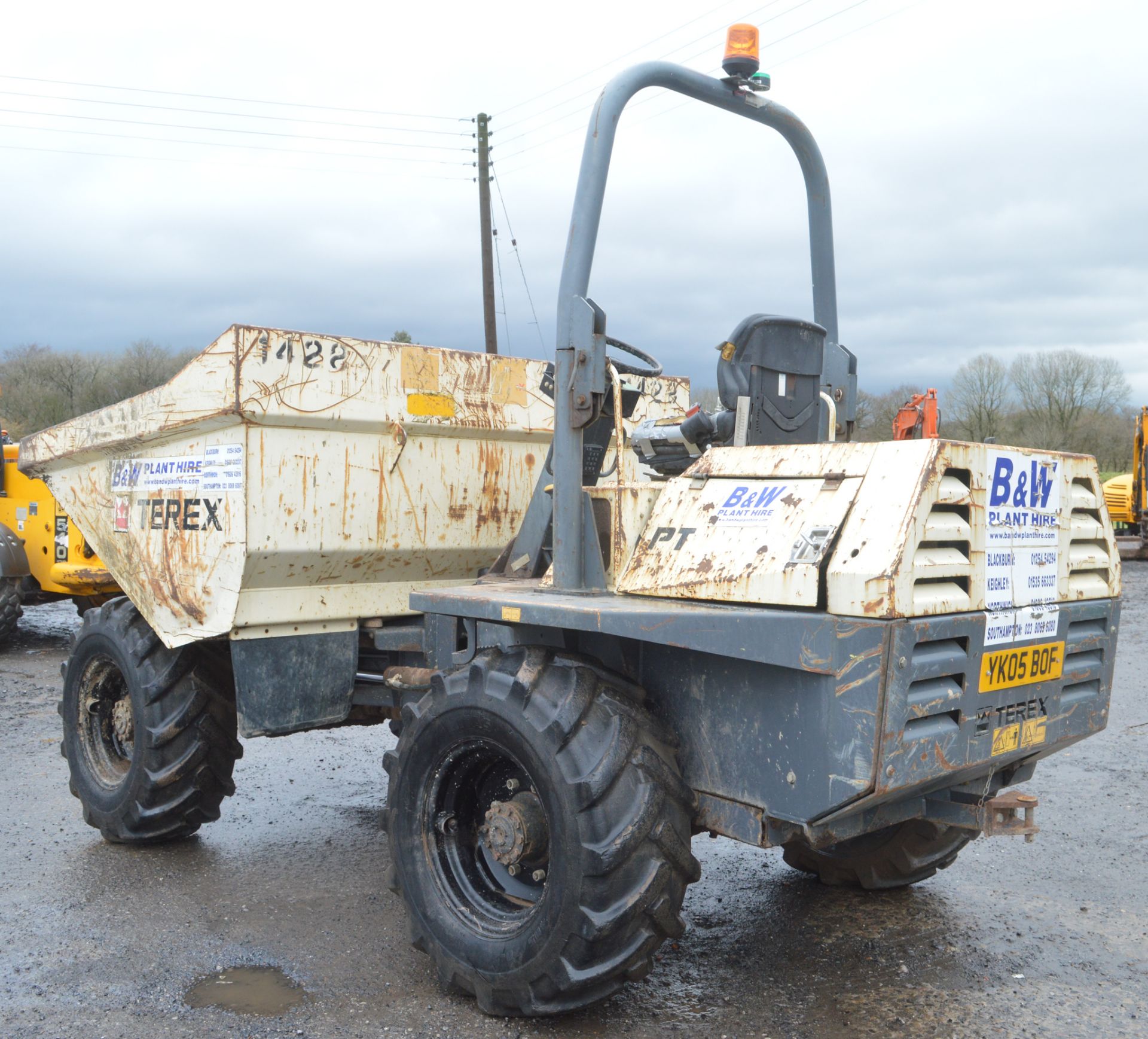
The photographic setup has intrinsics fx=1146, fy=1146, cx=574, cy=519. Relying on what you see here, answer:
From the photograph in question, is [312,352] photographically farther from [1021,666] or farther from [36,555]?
[36,555]

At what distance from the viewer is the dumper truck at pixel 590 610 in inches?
114

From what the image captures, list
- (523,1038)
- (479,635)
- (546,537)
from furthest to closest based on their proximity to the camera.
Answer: (546,537) → (479,635) → (523,1038)

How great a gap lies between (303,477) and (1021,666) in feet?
8.54

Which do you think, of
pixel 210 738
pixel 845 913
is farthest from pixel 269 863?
pixel 845 913

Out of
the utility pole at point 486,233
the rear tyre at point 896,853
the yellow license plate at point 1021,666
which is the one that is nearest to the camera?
the yellow license plate at point 1021,666

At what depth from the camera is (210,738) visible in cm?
477

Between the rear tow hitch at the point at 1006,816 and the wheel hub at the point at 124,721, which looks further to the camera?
the wheel hub at the point at 124,721

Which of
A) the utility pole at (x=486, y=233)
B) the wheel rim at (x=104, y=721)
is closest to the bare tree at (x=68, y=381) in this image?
the utility pole at (x=486, y=233)

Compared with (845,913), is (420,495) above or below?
above

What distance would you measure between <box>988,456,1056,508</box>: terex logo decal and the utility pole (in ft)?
58.4

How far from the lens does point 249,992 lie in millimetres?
3527

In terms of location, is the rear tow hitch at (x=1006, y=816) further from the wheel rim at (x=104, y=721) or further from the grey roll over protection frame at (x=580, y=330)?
the wheel rim at (x=104, y=721)

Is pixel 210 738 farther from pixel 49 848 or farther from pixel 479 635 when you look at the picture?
pixel 479 635

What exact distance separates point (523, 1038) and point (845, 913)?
1.51 metres
